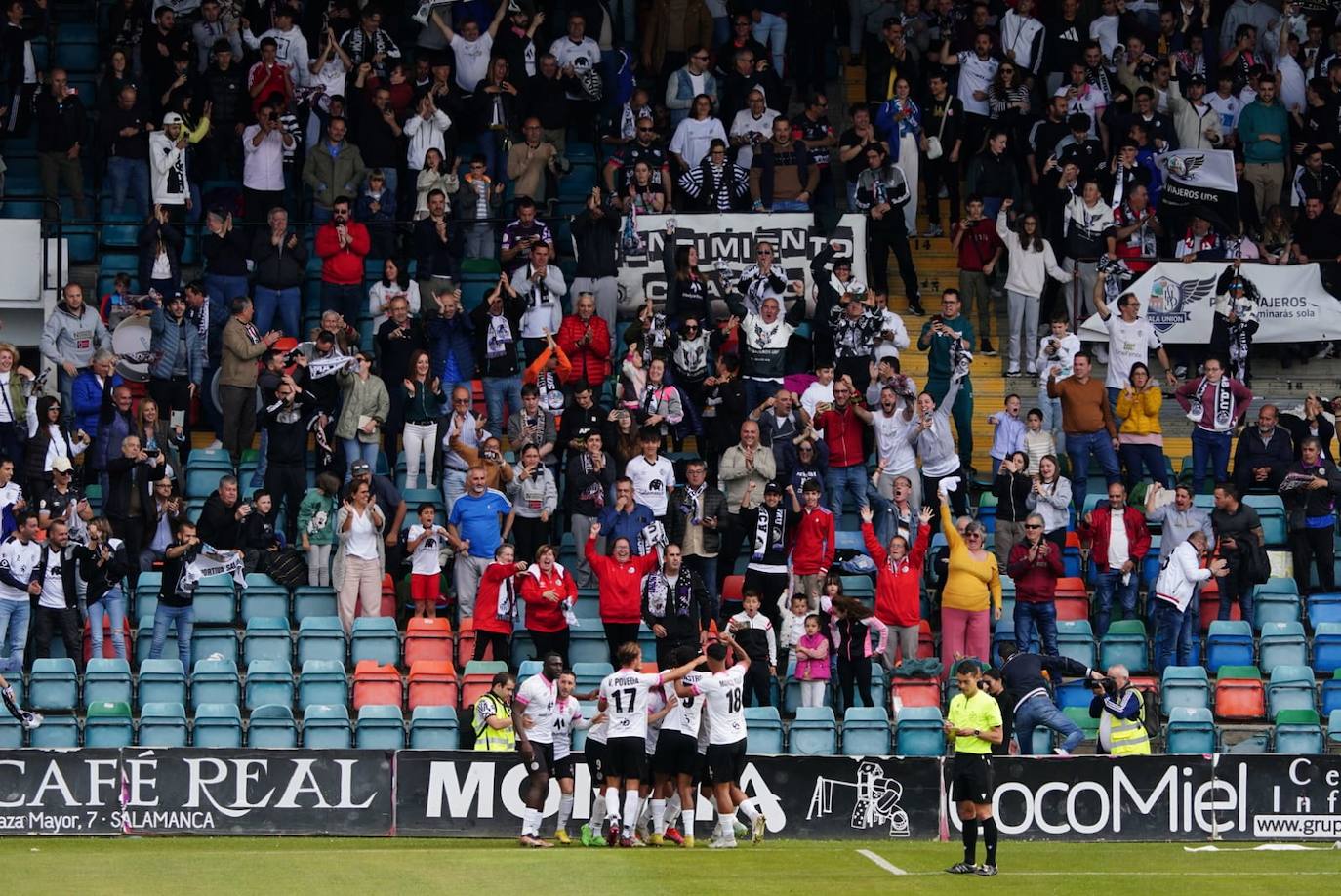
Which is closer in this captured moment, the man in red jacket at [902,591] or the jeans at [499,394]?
the man in red jacket at [902,591]

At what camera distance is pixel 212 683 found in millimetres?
22547

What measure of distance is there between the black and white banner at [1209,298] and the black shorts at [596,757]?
416 inches

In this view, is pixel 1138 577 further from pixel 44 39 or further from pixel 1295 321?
pixel 44 39

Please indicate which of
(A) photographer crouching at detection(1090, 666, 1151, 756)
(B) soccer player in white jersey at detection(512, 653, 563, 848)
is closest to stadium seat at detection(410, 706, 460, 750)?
(B) soccer player in white jersey at detection(512, 653, 563, 848)

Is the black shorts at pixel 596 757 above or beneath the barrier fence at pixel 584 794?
above

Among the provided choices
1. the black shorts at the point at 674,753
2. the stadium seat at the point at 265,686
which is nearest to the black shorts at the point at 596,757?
the black shorts at the point at 674,753

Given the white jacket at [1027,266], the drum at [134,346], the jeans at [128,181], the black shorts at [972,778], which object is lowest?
the black shorts at [972,778]

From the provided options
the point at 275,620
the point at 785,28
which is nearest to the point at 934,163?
the point at 785,28

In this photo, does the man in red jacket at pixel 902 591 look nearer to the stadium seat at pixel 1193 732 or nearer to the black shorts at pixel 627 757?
the stadium seat at pixel 1193 732

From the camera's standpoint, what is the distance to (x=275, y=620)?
23297 mm

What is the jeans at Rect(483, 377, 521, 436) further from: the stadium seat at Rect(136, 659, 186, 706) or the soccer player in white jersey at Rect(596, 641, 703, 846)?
the soccer player in white jersey at Rect(596, 641, 703, 846)

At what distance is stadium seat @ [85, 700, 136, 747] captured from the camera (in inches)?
862

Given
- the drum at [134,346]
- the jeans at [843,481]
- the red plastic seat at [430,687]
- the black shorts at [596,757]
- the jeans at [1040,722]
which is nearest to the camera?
the black shorts at [596,757]

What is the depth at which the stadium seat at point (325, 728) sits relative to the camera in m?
22.0
